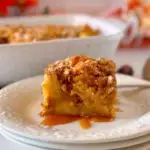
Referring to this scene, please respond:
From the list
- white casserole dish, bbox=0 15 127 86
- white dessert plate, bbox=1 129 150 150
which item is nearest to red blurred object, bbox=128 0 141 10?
white casserole dish, bbox=0 15 127 86

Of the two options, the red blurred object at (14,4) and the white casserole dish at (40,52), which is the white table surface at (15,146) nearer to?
the white casserole dish at (40,52)

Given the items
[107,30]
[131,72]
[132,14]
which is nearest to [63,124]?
[131,72]

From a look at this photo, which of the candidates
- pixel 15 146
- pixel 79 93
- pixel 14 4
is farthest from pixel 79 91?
pixel 14 4

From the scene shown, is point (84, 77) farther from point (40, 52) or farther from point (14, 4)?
point (14, 4)

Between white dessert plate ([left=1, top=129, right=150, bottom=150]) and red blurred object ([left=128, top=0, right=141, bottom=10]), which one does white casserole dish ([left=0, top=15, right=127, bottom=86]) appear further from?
red blurred object ([left=128, top=0, right=141, bottom=10])

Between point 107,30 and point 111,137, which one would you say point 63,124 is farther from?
point 107,30

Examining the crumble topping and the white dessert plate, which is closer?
the white dessert plate

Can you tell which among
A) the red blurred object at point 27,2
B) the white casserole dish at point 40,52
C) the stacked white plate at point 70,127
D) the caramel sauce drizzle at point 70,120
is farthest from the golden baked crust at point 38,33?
the red blurred object at point 27,2
